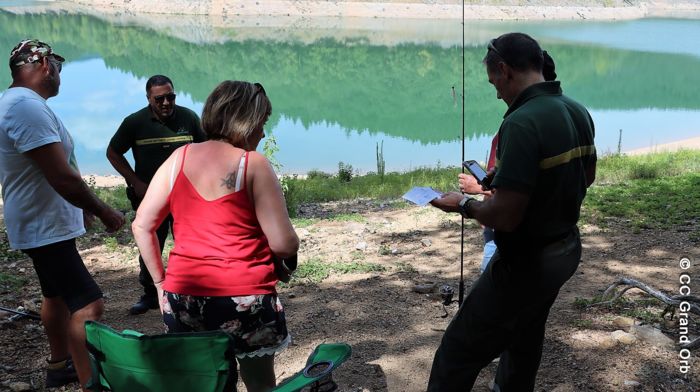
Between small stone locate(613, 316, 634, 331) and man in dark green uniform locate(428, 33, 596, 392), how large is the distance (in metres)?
1.48

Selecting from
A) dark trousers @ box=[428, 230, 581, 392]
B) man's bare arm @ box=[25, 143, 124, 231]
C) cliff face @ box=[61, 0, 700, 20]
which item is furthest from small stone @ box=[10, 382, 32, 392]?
cliff face @ box=[61, 0, 700, 20]

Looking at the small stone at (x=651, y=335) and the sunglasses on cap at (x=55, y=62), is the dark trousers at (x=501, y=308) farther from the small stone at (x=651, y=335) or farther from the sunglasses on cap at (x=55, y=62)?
the sunglasses on cap at (x=55, y=62)

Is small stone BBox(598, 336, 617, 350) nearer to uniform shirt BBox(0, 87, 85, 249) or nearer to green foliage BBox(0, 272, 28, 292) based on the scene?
uniform shirt BBox(0, 87, 85, 249)

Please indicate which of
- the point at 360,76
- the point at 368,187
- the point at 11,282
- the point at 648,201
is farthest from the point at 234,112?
the point at 360,76

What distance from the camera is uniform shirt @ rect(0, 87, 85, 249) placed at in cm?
298

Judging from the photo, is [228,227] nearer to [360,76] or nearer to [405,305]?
[405,305]

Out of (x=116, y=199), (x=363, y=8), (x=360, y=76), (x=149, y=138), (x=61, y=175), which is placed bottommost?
(x=360, y=76)

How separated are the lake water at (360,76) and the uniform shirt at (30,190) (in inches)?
499

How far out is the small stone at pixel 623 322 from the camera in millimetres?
3998

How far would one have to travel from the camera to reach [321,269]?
552 centimetres

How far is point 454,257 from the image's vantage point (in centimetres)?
591

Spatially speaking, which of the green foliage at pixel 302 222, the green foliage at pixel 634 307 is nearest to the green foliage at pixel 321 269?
the green foliage at pixel 302 222

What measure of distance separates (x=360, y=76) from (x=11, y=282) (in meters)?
35.0

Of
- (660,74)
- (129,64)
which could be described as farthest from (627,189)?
(129,64)
